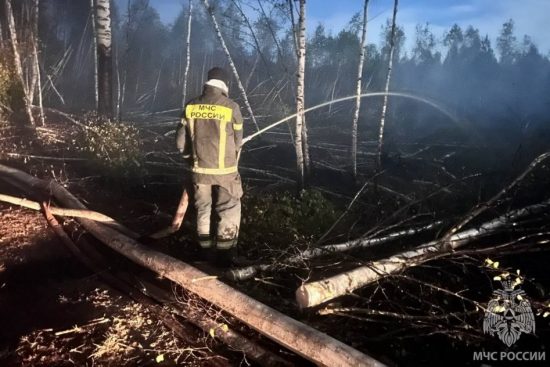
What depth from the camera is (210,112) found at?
4207mm

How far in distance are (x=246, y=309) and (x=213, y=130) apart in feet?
6.56

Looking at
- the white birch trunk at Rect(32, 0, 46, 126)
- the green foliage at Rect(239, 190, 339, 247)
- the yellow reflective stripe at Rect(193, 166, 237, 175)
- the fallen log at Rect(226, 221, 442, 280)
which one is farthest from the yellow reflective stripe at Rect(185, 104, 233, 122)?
the white birch trunk at Rect(32, 0, 46, 126)

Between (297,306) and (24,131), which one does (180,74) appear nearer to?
(24,131)

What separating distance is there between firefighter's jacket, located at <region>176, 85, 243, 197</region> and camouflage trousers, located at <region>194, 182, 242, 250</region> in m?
0.09

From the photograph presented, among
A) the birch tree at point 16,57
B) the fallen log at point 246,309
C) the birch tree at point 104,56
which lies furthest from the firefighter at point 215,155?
the birch tree at point 16,57

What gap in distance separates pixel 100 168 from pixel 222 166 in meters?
5.12

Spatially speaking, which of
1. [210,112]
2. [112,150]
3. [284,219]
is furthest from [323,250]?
[112,150]

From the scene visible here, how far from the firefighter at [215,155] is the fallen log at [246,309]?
0.70 metres

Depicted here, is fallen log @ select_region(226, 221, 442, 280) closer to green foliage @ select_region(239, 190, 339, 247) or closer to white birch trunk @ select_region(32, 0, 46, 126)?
green foliage @ select_region(239, 190, 339, 247)

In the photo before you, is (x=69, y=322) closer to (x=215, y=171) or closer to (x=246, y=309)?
(x=246, y=309)

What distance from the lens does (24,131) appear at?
37.3 feet

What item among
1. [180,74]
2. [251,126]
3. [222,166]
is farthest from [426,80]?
[222,166]

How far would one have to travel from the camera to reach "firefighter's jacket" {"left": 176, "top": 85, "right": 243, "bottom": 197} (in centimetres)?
423

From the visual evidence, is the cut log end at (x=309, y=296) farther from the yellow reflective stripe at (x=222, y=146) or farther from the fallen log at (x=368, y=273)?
the yellow reflective stripe at (x=222, y=146)
